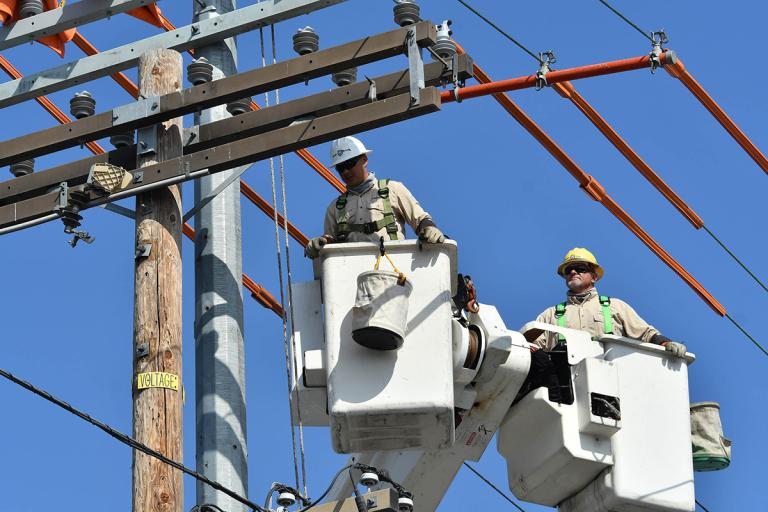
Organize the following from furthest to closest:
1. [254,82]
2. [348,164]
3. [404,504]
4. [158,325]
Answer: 1. [348,164]
2. [254,82]
3. [158,325]
4. [404,504]

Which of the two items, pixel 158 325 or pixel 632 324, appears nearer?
pixel 158 325

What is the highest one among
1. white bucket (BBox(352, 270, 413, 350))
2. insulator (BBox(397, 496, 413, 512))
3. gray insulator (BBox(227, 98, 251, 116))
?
gray insulator (BBox(227, 98, 251, 116))

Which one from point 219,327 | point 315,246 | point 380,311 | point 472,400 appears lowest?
point 472,400

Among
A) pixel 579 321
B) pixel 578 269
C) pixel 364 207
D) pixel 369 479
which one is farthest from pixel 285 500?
pixel 578 269

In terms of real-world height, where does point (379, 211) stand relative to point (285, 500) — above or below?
above

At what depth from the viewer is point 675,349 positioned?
12578 millimetres

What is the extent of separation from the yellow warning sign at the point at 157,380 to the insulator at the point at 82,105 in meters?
2.03

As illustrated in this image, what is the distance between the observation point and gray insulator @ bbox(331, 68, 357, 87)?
1178 centimetres

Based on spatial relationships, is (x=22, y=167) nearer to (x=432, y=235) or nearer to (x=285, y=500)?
(x=432, y=235)

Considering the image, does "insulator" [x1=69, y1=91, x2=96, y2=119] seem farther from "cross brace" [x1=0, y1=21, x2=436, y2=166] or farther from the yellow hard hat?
the yellow hard hat

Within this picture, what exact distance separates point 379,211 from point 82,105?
6.66 ft

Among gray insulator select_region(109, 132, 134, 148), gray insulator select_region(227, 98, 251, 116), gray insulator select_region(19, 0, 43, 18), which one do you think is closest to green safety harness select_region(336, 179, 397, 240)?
gray insulator select_region(227, 98, 251, 116)

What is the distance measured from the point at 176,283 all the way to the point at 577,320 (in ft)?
10.4

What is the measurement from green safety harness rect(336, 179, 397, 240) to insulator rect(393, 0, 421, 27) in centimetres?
95
